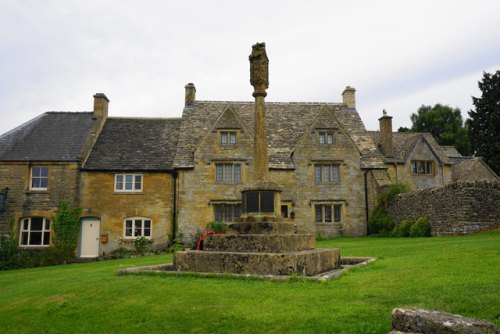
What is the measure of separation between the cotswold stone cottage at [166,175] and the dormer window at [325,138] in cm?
7

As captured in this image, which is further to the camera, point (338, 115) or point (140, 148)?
point (338, 115)

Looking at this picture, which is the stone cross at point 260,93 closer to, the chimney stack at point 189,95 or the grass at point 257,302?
the grass at point 257,302

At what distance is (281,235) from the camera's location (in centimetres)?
1082

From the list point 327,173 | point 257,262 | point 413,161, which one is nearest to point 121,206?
point 327,173

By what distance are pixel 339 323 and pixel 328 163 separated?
77.7 ft

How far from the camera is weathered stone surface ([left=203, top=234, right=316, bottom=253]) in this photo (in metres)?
10.7

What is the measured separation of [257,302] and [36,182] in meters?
23.7

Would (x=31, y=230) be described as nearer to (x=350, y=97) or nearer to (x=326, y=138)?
(x=326, y=138)

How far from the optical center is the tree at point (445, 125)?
64688 mm

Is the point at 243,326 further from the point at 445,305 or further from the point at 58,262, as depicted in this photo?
the point at 58,262

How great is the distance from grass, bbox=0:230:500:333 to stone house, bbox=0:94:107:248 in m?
17.3

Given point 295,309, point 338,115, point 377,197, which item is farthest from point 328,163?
point 295,309

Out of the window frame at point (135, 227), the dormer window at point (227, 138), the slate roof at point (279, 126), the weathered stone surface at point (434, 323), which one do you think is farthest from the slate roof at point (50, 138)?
the weathered stone surface at point (434, 323)

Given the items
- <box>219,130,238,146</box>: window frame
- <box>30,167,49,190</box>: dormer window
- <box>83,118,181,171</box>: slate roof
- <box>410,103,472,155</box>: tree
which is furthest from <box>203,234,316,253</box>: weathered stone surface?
<box>410,103,472,155</box>: tree
